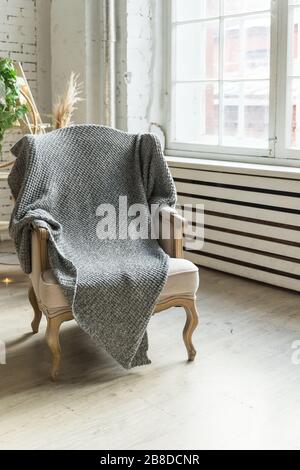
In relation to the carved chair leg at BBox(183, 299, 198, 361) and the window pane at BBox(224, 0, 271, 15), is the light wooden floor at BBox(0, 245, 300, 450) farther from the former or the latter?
the window pane at BBox(224, 0, 271, 15)

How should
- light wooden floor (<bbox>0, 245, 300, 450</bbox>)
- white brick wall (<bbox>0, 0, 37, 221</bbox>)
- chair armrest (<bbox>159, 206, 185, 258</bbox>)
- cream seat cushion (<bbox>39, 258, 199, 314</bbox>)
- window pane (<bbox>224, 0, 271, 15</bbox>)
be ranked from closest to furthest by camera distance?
light wooden floor (<bbox>0, 245, 300, 450</bbox>)
cream seat cushion (<bbox>39, 258, 199, 314</bbox>)
chair armrest (<bbox>159, 206, 185, 258</bbox>)
window pane (<bbox>224, 0, 271, 15</bbox>)
white brick wall (<bbox>0, 0, 37, 221</bbox>)

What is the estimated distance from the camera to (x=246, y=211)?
12.7 feet

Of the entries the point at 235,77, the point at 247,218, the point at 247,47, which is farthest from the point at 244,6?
the point at 247,218

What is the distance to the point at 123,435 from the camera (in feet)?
6.85

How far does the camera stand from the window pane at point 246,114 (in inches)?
159

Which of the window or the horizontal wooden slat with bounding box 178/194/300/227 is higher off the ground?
the window

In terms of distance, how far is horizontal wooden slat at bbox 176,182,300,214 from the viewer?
3619 mm

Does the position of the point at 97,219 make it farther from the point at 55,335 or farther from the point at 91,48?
the point at 91,48

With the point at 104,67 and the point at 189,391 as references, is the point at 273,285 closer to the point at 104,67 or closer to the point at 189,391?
the point at 189,391

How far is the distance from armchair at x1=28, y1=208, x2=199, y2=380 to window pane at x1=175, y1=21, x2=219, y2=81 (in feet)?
6.22

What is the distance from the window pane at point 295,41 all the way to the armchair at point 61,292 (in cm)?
152

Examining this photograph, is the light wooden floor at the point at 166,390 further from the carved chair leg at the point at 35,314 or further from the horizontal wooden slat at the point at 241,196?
the horizontal wooden slat at the point at 241,196

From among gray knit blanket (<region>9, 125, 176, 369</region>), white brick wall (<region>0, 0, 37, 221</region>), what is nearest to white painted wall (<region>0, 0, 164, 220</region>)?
white brick wall (<region>0, 0, 37, 221</region>)

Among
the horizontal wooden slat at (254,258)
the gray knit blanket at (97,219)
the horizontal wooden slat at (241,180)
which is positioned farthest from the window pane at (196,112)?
the gray knit blanket at (97,219)
